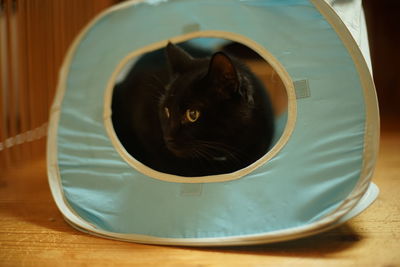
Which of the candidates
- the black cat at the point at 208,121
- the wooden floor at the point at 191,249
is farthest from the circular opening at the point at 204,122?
the wooden floor at the point at 191,249

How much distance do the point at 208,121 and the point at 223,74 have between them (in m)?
0.14

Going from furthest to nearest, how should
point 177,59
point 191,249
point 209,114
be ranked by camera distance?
point 177,59, point 209,114, point 191,249

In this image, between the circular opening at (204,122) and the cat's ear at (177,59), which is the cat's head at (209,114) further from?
the cat's ear at (177,59)

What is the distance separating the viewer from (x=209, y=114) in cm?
115

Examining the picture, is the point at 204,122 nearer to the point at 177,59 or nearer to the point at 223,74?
the point at 223,74

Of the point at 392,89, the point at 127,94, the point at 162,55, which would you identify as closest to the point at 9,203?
the point at 127,94

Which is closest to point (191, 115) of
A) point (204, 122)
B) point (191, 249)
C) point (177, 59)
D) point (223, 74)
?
point (204, 122)

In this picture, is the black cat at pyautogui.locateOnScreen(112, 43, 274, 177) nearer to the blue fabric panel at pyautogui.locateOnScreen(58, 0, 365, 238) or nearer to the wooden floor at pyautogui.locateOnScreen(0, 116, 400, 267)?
the blue fabric panel at pyautogui.locateOnScreen(58, 0, 365, 238)

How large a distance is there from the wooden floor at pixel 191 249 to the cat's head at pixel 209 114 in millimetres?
305

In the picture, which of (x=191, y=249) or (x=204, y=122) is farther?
(x=204, y=122)

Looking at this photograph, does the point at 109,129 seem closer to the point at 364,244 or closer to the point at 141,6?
the point at 141,6

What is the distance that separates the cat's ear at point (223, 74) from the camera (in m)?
1.07

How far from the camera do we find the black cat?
1.15 m

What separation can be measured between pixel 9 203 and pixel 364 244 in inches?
42.8
